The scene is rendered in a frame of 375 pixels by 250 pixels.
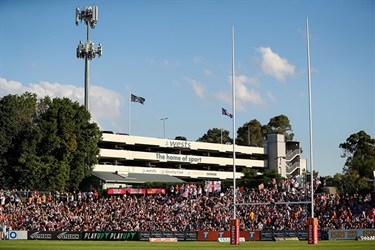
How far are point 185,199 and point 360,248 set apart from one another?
29835 millimetres

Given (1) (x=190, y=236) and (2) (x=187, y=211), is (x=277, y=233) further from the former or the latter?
(2) (x=187, y=211)

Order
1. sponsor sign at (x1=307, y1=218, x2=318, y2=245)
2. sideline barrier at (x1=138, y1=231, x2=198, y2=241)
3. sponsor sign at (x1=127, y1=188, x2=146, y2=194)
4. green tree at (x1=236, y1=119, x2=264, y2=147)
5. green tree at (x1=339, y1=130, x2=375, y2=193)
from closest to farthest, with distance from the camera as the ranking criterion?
1. sponsor sign at (x1=307, y1=218, x2=318, y2=245)
2. sideline barrier at (x1=138, y1=231, x2=198, y2=241)
3. sponsor sign at (x1=127, y1=188, x2=146, y2=194)
4. green tree at (x1=339, y1=130, x2=375, y2=193)
5. green tree at (x1=236, y1=119, x2=264, y2=147)

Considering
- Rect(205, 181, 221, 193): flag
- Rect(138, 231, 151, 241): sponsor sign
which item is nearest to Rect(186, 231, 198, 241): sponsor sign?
Rect(138, 231, 151, 241): sponsor sign

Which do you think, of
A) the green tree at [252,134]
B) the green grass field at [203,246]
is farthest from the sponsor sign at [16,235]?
the green tree at [252,134]

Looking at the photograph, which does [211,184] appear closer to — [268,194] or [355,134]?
[268,194]

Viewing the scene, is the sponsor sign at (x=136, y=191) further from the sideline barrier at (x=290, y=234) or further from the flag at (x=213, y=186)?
the sideline barrier at (x=290, y=234)

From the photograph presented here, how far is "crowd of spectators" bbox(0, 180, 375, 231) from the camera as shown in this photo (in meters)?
50.9

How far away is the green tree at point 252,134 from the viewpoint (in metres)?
124

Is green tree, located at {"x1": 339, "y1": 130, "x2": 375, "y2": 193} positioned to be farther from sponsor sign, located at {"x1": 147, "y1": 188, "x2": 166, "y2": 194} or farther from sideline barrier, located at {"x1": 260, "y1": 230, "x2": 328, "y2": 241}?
sideline barrier, located at {"x1": 260, "y1": 230, "x2": 328, "y2": 241}

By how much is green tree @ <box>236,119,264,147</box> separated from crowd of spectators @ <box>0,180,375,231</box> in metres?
60.3

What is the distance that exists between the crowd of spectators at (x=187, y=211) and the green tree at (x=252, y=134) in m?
60.3

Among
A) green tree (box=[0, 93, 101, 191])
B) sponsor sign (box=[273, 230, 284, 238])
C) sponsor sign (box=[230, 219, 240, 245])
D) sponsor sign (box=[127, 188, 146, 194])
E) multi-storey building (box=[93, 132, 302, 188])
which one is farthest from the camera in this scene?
multi-storey building (box=[93, 132, 302, 188])

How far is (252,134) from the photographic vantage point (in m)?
124

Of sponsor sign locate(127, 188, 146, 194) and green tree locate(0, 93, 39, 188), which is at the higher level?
green tree locate(0, 93, 39, 188)
